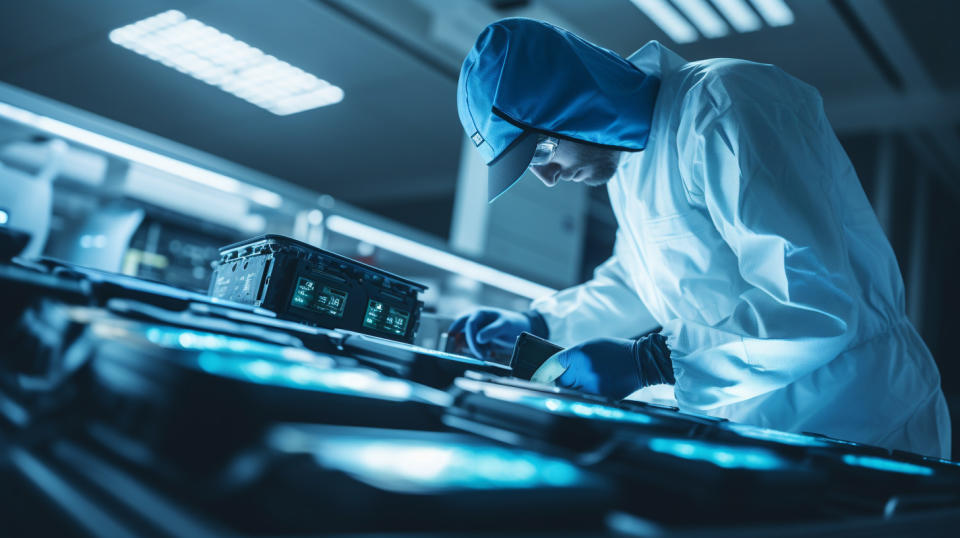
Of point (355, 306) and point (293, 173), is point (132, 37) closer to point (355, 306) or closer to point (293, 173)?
point (293, 173)

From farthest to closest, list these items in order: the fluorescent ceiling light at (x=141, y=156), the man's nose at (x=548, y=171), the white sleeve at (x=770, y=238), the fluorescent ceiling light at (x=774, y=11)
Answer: the fluorescent ceiling light at (x=774, y=11) → the fluorescent ceiling light at (x=141, y=156) → the man's nose at (x=548, y=171) → the white sleeve at (x=770, y=238)

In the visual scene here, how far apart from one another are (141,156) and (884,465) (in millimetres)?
2047

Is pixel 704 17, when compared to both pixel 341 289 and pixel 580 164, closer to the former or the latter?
pixel 580 164

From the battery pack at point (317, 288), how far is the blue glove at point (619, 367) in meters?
0.35

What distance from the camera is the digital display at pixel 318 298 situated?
1.02 m

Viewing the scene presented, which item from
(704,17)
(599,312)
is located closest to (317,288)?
(599,312)

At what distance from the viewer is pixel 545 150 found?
1.39m

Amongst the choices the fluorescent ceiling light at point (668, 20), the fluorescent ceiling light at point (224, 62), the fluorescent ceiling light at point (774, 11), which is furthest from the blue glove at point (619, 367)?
the fluorescent ceiling light at point (224, 62)

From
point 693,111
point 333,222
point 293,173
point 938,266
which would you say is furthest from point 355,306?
point 293,173

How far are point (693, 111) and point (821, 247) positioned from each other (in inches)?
14.9

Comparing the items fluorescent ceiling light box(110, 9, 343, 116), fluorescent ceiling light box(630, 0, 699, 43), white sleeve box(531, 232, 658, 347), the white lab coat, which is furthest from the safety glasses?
fluorescent ceiling light box(110, 9, 343, 116)

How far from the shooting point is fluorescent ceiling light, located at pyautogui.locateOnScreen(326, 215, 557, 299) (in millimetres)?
2271

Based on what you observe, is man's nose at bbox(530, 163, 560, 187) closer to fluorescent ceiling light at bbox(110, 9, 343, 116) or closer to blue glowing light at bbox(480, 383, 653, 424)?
blue glowing light at bbox(480, 383, 653, 424)

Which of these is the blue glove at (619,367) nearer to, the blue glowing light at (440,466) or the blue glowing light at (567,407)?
the blue glowing light at (567,407)
